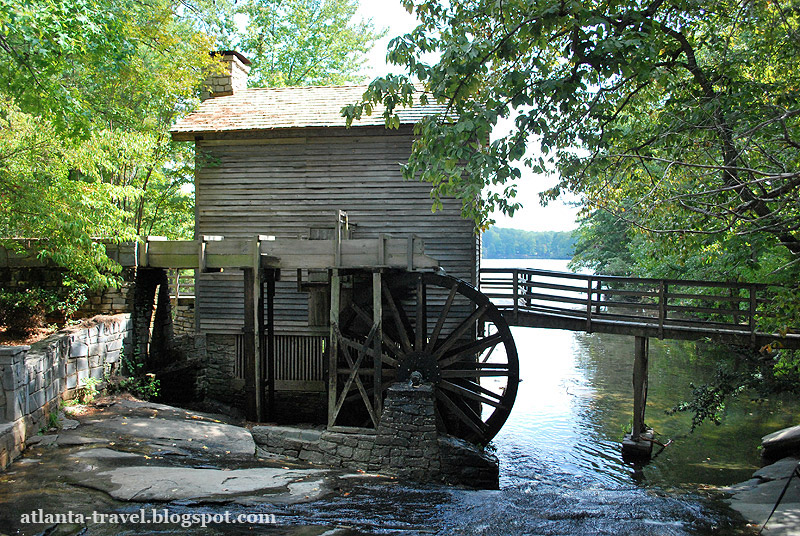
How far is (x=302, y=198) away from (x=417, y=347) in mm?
4155

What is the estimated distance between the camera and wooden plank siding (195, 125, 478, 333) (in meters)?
11.2

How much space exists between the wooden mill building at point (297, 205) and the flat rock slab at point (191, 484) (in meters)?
4.64

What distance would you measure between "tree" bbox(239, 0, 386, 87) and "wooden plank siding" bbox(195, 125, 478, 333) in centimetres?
1067

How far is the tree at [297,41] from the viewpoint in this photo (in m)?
21.7

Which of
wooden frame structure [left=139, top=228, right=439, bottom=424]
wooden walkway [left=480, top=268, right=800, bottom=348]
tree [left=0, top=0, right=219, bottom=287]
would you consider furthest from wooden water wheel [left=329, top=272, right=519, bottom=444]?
A: tree [left=0, top=0, right=219, bottom=287]

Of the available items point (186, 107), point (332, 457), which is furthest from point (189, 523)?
point (186, 107)

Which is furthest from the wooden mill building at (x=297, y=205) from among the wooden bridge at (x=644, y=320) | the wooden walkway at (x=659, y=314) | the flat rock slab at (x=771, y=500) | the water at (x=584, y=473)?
the flat rock slab at (x=771, y=500)

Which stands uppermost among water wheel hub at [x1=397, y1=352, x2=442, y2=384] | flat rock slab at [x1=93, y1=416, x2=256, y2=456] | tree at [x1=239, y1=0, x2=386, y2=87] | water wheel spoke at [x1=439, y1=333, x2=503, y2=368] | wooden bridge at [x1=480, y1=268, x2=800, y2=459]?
tree at [x1=239, y1=0, x2=386, y2=87]

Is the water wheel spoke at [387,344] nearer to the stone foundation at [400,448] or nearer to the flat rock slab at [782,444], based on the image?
the stone foundation at [400,448]

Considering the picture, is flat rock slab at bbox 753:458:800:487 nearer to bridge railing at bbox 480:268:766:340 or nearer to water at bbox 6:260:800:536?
water at bbox 6:260:800:536

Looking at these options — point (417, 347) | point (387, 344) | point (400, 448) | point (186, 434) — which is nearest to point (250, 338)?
point (186, 434)

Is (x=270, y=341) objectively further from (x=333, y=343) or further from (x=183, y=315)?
(x=183, y=315)

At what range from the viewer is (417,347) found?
32.5ft

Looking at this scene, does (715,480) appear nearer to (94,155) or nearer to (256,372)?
(256,372)
